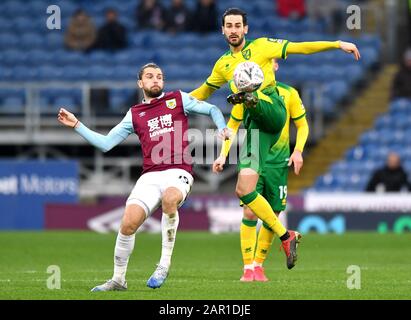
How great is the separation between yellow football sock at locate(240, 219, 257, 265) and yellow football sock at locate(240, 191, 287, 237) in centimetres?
60

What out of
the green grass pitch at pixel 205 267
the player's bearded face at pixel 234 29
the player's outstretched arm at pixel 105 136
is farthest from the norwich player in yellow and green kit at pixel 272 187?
the player's outstretched arm at pixel 105 136

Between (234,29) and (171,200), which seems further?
(234,29)

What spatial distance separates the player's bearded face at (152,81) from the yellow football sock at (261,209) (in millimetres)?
1449

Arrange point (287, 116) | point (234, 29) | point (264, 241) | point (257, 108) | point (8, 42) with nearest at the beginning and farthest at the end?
point (257, 108) → point (234, 29) → point (264, 241) → point (287, 116) → point (8, 42)

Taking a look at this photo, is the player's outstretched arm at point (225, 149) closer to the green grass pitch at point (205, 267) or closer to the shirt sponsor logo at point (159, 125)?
the shirt sponsor logo at point (159, 125)

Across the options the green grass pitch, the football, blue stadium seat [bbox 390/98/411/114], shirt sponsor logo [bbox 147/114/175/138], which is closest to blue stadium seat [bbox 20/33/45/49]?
the green grass pitch

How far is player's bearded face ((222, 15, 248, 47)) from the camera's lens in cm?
1234

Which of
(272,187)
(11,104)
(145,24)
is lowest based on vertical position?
(272,187)

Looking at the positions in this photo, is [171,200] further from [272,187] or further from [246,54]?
[272,187]

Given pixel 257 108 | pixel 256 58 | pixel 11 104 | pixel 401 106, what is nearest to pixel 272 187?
pixel 257 108

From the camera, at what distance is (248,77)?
11547 millimetres

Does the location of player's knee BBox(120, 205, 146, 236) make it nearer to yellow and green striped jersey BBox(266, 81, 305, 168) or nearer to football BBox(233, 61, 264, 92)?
football BBox(233, 61, 264, 92)

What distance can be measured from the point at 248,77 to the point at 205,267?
3.87 m

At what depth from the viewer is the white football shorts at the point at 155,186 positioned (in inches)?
441
